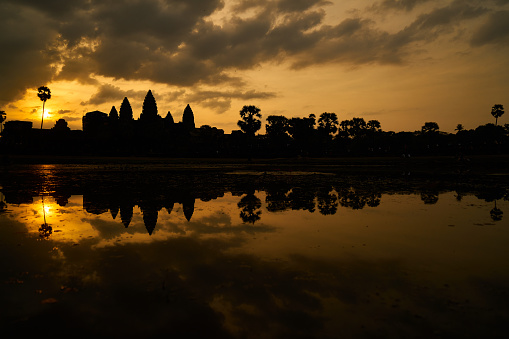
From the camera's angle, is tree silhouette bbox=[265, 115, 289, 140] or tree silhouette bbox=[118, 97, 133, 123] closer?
tree silhouette bbox=[265, 115, 289, 140]

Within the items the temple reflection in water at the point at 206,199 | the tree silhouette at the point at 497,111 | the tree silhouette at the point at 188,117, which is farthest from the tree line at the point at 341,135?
the temple reflection in water at the point at 206,199

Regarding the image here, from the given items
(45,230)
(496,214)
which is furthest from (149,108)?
(496,214)

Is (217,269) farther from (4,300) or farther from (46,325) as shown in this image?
(4,300)

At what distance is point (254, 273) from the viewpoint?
6.04 metres

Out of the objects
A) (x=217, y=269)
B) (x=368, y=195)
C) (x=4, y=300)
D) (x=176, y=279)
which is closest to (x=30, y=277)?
(x=4, y=300)

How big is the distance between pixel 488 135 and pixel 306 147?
6404cm

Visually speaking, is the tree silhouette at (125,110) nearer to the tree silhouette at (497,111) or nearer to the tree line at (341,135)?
the tree line at (341,135)

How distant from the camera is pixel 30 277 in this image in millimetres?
5816

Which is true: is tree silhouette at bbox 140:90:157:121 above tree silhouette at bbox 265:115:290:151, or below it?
above

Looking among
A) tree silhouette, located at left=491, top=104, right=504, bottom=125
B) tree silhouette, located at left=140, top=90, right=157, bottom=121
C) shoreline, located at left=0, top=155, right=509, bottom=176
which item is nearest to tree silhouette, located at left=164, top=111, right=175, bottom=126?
tree silhouette, located at left=140, top=90, right=157, bottom=121

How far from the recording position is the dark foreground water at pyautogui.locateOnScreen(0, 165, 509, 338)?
4.32m

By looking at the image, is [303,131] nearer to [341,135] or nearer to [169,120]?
[341,135]

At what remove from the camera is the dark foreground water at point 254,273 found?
14.2 feet

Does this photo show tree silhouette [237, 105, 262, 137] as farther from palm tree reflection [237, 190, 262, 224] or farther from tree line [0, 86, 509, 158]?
palm tree reflection [237, 190, 262, 224]
